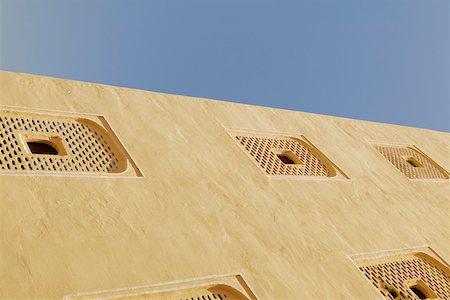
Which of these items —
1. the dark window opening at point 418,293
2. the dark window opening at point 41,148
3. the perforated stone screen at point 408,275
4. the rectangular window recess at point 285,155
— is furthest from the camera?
the rectangular window recess at point 285,155

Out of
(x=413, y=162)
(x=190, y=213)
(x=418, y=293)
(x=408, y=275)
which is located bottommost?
(x=418, y=293)

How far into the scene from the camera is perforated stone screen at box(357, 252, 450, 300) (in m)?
3.65

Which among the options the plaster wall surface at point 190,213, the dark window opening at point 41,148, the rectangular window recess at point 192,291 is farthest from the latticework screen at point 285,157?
the dark window opening at point 41,148

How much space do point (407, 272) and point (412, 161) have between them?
9.17ft

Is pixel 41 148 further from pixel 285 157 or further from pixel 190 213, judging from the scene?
pixel 285 157

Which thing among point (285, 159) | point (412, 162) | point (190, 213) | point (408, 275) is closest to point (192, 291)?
point (190, 213)

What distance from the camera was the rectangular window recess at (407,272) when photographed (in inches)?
144

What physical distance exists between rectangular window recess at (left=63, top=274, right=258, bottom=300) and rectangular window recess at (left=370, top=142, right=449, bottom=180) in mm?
3520

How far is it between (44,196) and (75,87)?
1286 mm

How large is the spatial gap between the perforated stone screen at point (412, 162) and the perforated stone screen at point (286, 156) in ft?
4.66

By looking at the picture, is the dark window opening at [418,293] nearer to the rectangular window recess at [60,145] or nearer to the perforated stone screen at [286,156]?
the perforated stone screen at [286,156]

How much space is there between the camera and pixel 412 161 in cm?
641

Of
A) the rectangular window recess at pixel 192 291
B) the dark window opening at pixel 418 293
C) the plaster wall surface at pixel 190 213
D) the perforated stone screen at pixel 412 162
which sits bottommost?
the dark window opening at pixel 418 293

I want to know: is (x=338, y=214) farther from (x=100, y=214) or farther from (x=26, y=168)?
(x=26, y=168)
